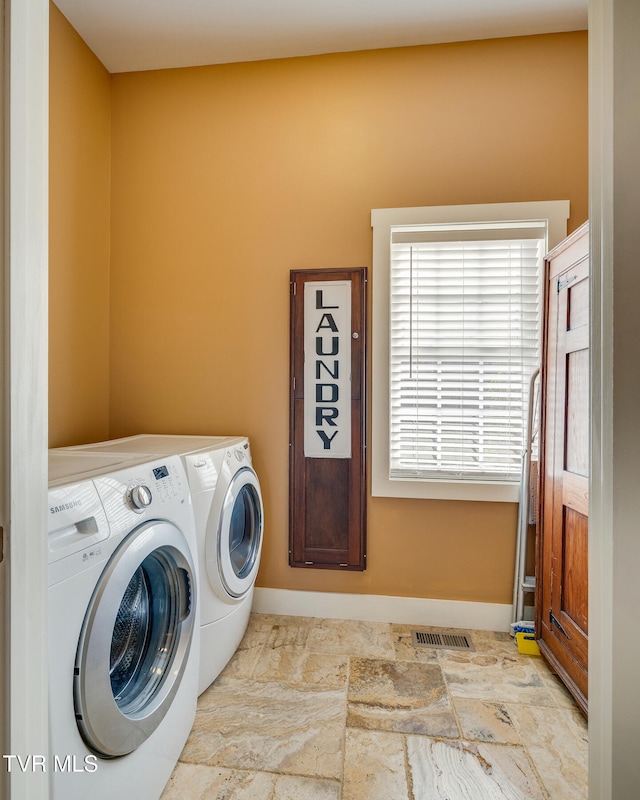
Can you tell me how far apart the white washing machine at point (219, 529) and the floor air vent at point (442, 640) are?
82cm

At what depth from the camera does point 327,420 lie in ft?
8.04

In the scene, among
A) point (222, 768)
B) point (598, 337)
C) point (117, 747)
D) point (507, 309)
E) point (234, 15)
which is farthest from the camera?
point (507, 309)

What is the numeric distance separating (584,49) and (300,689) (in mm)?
3151

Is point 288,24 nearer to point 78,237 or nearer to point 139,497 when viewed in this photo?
point 78,237

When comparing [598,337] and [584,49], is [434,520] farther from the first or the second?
[584,49]

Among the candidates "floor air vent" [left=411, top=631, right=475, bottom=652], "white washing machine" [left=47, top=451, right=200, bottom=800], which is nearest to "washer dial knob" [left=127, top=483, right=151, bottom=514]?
"white washing machine" [left=47, top=451, right=200, bottom=800]

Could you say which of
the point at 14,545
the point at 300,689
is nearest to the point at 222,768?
the point at 300,689

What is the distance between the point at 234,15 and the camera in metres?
2.16

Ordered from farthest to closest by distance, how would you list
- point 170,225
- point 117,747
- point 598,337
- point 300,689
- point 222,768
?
point 170,225, point 300,689, point 222,768, point 117,747, point 598,337

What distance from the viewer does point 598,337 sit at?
593 mm

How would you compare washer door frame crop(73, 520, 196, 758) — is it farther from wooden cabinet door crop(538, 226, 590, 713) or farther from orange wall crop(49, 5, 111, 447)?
wooden cabinet door crop(538, 226, 590, 713)

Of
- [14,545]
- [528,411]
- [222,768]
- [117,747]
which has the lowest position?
[222,768]

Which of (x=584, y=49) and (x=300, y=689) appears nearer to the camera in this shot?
(x=300, y=689)

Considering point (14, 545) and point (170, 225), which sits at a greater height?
point (170, 225)
